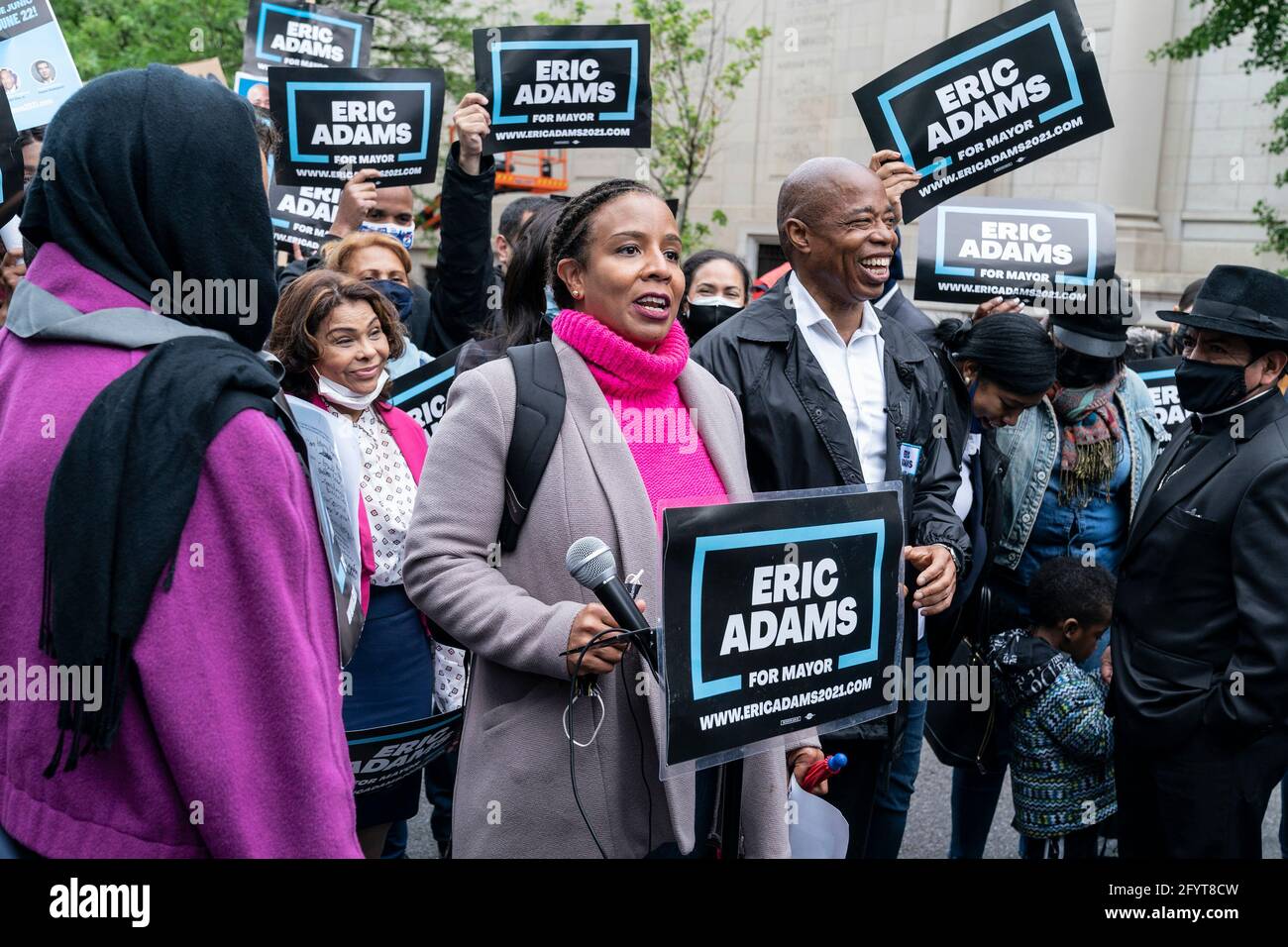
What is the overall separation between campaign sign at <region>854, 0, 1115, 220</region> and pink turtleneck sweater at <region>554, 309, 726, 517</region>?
242cm

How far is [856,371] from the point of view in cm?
387

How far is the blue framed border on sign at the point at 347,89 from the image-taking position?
5988 mm

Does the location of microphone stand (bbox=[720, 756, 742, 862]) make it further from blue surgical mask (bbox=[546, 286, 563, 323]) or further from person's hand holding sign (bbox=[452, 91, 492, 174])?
person's hand holding sign (bbox=[452, 91, 492, 174])

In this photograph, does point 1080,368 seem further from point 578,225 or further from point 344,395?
point 344,395

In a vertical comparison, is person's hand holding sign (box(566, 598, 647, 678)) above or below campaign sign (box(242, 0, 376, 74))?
below

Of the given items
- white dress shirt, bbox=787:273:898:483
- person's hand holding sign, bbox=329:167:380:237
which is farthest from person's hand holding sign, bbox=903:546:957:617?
person's hand holding sign, bbox=329:167:380:237

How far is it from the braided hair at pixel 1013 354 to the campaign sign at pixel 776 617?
196 centimetres

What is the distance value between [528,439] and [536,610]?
0.37m

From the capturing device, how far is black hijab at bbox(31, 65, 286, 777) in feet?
5.32

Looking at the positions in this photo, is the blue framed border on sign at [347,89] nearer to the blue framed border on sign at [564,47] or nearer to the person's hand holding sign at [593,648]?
the blue framed border on sign at [564,47]

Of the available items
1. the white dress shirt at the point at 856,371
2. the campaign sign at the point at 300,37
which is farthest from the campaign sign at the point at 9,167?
the white dress shirt at the point at 856,371

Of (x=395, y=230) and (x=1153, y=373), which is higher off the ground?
(x=395, y=230)

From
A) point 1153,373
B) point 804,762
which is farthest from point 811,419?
point 1153,373
